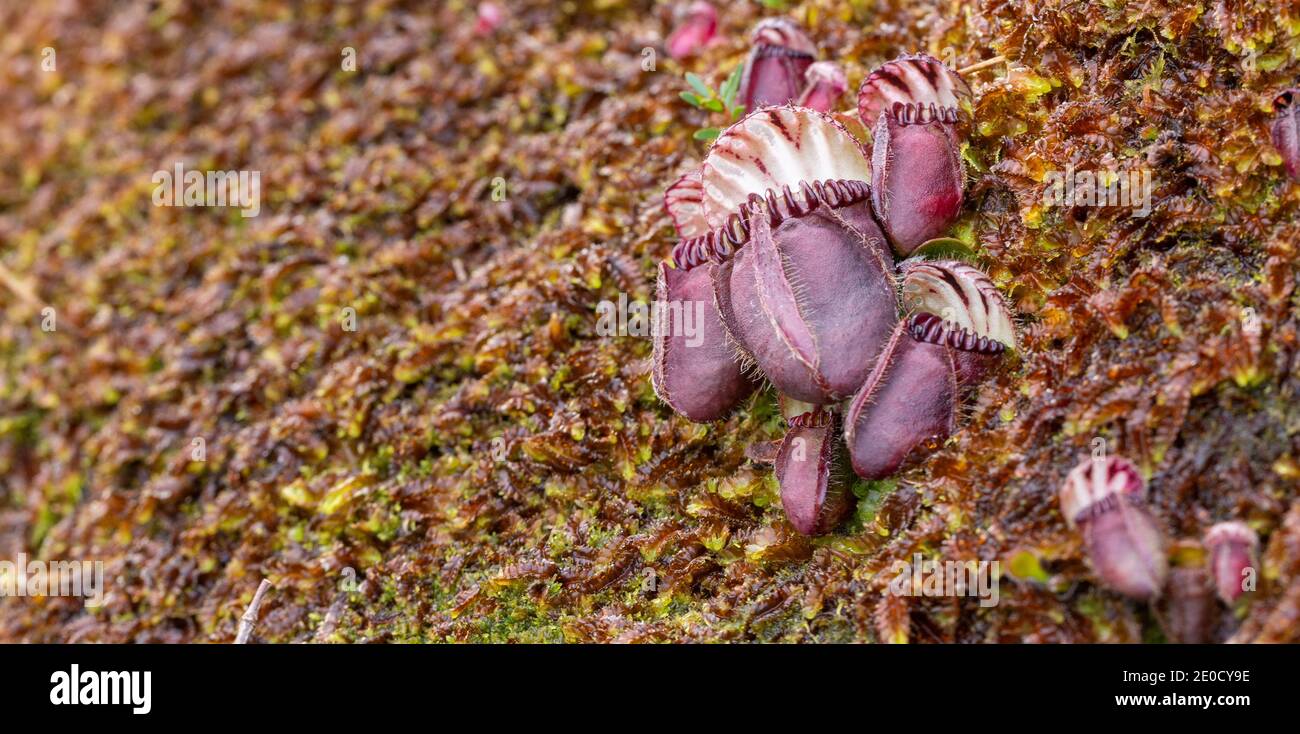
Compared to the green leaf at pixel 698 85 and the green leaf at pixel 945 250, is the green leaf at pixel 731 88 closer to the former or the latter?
the green leaf at pixel 698 85

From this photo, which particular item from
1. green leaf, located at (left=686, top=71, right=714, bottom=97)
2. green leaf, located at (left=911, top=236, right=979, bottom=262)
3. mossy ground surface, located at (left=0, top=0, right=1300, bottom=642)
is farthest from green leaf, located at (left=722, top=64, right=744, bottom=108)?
green leaf, located at (left=911, top=236, right=979, bottom=262)

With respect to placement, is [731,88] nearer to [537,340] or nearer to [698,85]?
[698,85]

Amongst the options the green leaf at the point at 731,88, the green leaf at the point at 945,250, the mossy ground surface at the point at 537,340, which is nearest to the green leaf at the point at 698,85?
the green leaf at the point at 731,88

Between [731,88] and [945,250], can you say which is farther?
[731,88]

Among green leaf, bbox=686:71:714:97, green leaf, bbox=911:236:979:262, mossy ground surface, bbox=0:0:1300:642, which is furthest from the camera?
green leaf, bbox=686:71:714:97

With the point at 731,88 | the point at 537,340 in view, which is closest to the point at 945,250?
the point at 731,88

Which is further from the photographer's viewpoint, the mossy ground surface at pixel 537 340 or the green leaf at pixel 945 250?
the green leaf at pixel 945 250

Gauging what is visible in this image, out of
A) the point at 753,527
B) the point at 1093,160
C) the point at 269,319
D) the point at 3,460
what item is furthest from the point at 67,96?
the point at 1093,160

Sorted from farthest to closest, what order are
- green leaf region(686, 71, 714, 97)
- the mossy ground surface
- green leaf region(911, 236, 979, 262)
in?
green leaf region(686, 71, 714, 97), green leaf region(911, 236, 979, 262), the mossy ground surface

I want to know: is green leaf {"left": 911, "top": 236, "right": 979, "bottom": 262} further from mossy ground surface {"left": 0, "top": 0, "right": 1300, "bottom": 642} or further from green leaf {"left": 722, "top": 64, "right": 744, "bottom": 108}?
green leaf {"left": 722, "top": 64, "right": 744, "bottom": 108}
